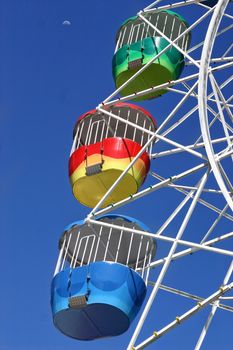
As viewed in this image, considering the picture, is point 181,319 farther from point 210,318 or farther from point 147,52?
point 147,52

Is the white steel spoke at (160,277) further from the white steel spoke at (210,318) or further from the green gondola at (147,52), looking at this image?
the green gondola at (147,52)

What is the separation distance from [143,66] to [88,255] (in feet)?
15.6

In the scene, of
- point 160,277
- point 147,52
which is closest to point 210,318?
point 160,277

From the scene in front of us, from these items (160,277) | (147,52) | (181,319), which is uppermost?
(147,52)

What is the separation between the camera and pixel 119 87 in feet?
61.8

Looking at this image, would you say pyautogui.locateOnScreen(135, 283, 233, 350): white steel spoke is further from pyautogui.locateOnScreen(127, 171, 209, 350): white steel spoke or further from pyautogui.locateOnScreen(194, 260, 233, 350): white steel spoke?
pyautogui.locateOnScreen(194, 260, 233, 350): white steel spoke

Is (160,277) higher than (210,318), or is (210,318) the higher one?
(160,277)

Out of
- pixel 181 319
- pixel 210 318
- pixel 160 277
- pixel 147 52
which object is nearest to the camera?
pixel 181 319

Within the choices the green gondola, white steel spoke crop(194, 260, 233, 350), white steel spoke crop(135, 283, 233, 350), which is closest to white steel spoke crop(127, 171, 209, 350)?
white steel spoke crop(135, 283, 233, 350)

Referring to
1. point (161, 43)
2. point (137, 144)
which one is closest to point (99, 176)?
point (137, 144)

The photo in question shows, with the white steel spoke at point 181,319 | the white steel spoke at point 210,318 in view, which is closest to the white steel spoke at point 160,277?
the white steel spoke at point 181,319

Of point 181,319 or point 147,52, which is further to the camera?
point 147,52

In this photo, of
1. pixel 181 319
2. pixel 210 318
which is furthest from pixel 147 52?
pixel 181 319

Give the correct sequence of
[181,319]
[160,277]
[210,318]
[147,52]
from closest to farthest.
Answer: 1. [181,319]
2. [160,277]
3. [210,318]
4. [147,52]
